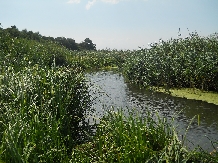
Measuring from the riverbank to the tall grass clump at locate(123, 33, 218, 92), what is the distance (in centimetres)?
45

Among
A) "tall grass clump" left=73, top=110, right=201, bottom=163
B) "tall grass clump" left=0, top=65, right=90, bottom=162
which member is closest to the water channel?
"tall grass clump" left=0, top=65, right=90, bottom=162

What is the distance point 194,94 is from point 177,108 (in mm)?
3008

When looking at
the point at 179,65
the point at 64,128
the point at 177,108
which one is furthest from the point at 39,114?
the point at 179,65

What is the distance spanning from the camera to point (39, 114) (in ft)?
19.1

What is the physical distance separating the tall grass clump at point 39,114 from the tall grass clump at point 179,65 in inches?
378

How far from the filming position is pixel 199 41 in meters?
18.2

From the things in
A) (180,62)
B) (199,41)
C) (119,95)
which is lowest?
(119,95)

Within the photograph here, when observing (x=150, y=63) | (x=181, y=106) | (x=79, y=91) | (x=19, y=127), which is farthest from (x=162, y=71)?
(x=19, y=127)

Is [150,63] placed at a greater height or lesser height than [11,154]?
greater

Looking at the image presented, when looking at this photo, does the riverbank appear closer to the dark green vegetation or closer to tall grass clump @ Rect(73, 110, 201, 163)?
the dark green vegetation

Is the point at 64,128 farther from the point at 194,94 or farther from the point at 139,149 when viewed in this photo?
the point at 194,94

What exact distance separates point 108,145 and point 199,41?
14.7 metres

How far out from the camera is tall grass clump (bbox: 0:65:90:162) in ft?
14.9

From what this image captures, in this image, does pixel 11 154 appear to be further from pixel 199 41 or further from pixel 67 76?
pixel 199 41
